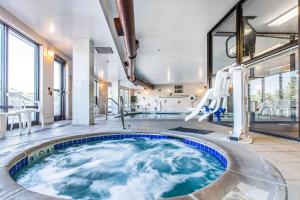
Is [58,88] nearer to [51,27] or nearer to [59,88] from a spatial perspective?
[59,88]

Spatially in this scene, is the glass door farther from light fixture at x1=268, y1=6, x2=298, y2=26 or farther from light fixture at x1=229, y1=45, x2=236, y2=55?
light fixture at x1=268, y1=6, x2=298, y2=26

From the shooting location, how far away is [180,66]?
9570mm

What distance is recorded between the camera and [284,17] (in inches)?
161

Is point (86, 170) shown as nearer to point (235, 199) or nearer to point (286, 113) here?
point (235, 199)

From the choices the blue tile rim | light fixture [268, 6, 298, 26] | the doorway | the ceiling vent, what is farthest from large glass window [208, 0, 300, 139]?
the doorway

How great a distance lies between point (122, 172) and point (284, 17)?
4.70 m

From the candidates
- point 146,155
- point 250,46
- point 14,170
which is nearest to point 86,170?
point 14,170

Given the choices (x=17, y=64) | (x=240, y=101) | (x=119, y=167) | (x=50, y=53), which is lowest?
(x=119, y=167)

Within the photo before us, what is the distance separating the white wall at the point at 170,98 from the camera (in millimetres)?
15719

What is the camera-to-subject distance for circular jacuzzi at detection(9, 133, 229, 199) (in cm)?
172

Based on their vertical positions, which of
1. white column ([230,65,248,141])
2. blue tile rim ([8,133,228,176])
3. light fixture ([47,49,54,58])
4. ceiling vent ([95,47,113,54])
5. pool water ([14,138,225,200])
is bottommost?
pool water ([14,138,225,200])

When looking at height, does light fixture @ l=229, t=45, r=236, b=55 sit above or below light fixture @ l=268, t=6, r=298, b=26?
below

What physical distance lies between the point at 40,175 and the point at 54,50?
16.2 ft

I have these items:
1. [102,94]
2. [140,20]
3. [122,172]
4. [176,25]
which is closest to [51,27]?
[140,20]
